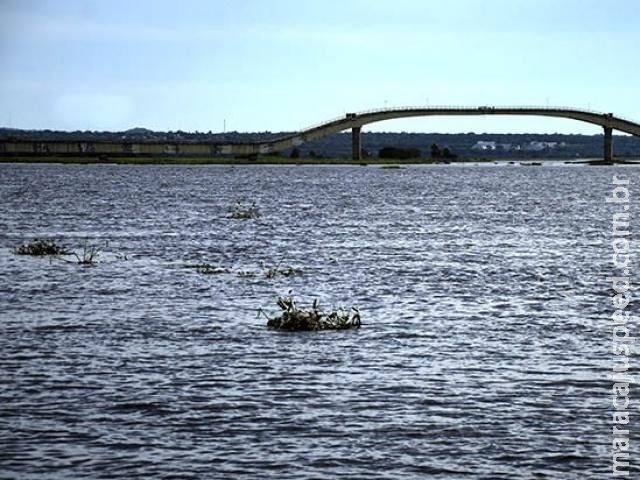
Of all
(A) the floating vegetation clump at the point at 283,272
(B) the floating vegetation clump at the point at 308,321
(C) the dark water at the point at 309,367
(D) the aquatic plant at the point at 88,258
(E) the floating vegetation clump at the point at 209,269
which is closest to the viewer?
(C) the dark water at the point at 309,367

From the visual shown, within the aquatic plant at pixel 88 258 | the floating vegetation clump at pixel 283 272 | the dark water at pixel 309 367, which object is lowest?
the dark water at pixel 309 367

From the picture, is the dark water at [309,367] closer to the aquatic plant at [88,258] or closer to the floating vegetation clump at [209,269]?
the floating vegetation clump at [209,269]

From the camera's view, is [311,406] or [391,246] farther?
[391,246]

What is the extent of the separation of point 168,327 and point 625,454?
1386 cm

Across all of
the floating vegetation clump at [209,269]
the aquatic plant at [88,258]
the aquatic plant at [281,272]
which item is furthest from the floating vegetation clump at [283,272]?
the aquatic plant at [88,258]

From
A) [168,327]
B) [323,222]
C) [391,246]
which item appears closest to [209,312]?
[168,327]

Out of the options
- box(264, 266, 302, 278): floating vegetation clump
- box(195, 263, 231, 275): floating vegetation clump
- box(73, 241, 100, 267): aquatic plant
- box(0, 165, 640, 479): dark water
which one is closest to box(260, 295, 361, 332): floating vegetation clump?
box(0, 165, 640, 479): dark water

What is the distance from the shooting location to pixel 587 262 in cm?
4900

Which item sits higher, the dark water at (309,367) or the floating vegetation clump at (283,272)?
the floating vegetation clump at (283,272)

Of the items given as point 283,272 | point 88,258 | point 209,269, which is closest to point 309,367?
point 283,272

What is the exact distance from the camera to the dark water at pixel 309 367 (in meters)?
18.8

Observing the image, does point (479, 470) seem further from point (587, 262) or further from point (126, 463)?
point (587, 262)

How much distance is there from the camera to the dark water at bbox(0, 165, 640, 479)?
18.8m

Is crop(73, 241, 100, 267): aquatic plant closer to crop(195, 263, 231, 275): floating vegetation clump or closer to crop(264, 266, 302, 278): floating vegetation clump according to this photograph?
crop(195, 263, 231, 275): floating vegetation clump
